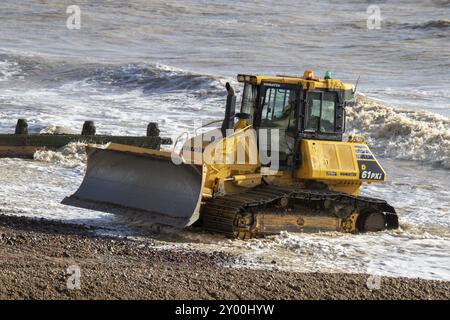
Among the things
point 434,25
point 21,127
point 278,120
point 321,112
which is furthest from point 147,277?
point 434,25

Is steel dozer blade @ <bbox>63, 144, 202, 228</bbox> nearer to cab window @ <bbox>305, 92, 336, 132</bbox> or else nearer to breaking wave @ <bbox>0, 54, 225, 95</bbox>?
cab window @ <bbox>305, 92, 336, 132</bbox>

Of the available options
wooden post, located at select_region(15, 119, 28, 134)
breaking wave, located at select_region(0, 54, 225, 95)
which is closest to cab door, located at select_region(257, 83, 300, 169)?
wooden post, located at select_region(15, 119, 28, 134)

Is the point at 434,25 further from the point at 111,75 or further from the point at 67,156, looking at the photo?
the point at 67,156

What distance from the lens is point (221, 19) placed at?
208ft

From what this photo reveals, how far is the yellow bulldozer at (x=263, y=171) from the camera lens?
46.1 feet

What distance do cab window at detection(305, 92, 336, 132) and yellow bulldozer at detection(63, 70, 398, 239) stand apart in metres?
0.01

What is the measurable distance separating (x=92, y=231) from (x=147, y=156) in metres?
1.33

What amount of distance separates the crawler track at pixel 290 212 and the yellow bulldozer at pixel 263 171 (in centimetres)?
1

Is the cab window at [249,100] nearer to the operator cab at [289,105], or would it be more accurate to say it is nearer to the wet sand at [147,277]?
the operator cab at [289,105]

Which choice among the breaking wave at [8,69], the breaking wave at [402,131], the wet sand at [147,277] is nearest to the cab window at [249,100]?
the wet sand at [147,277]

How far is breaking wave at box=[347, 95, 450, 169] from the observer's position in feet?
83.6
